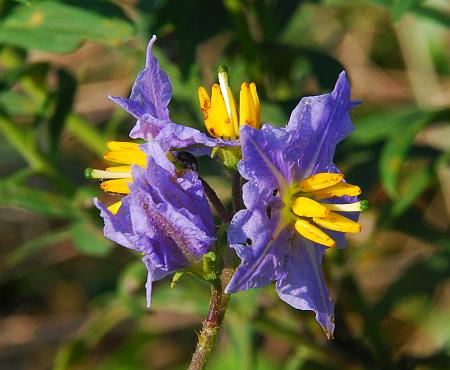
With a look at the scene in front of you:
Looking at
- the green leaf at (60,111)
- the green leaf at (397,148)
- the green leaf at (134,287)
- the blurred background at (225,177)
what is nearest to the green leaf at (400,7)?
the blurred background at (225,177)

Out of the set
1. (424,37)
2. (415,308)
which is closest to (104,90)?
(424,37)

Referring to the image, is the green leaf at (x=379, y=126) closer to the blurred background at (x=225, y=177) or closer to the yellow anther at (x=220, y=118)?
the blurred background at (x=225, y=177)

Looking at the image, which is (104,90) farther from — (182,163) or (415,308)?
(182,163)

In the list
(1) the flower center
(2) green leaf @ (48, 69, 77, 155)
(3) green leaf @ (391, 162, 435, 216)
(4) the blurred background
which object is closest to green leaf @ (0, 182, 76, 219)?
(4) the blurred background

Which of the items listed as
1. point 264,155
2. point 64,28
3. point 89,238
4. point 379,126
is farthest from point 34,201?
point 264,155

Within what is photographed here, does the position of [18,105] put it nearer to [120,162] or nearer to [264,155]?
[120,162]
